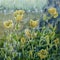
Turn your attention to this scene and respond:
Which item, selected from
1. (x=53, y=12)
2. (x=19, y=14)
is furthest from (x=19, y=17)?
(x=53, y=12)

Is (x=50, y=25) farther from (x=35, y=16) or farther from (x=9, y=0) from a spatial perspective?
(x=9, y=0)

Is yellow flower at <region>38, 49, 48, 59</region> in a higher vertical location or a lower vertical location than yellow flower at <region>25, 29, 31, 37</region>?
lower

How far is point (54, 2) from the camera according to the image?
2012mm

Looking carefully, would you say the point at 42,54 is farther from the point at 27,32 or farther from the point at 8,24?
the point at 8,24

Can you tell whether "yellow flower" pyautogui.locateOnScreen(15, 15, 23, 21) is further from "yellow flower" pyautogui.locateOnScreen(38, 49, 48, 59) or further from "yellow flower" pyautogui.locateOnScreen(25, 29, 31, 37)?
"yellow flower" pyautogui.locateOnScreen(38, 49, 48, 59)

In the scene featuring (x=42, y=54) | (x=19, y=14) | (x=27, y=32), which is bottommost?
(x=42, y=54)

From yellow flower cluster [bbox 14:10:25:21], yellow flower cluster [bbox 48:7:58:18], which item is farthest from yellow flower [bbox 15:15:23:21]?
yellow flower cluster [bbox 48:7:58:18]

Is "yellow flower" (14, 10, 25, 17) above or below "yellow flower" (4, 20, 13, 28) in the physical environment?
above

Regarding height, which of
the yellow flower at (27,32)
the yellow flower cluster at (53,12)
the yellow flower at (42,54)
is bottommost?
the yellow flower at (42,54)

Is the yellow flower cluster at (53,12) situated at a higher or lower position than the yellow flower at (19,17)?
higher

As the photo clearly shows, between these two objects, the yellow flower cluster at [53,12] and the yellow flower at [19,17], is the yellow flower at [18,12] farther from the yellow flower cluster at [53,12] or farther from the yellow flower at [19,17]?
the yellow flower cluster at [53,12]

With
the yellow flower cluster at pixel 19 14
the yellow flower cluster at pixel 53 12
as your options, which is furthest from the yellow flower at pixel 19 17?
the yellow flower cluster at pixel 53 12

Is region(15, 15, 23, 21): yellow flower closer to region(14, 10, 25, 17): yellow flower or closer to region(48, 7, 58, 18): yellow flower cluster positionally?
region(14, 10, 25, 17): yellow flower

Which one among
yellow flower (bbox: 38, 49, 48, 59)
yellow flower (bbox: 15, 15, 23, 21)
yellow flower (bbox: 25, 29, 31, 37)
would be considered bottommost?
yellow flower (bbox: 38, 49, 48, 59)
